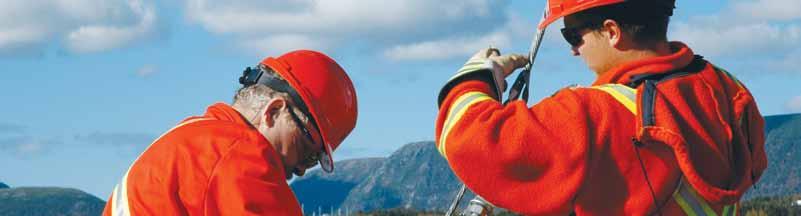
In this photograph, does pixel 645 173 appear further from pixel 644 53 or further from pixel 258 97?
pixel 258 97

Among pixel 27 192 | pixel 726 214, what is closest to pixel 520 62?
pixel 726 214

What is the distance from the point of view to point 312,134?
5910 mm

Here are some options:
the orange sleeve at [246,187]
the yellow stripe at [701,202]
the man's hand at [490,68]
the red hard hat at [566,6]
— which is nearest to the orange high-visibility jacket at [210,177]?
the orange sleeve at [246,187]

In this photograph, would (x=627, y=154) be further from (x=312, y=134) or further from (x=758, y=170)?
(x=312, y=134)

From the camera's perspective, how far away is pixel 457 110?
5.68 m

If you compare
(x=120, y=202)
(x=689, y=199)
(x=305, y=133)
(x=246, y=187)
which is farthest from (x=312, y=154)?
(x=689, y=199)

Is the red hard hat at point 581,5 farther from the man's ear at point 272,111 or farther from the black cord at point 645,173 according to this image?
the man's ear at point 272,111

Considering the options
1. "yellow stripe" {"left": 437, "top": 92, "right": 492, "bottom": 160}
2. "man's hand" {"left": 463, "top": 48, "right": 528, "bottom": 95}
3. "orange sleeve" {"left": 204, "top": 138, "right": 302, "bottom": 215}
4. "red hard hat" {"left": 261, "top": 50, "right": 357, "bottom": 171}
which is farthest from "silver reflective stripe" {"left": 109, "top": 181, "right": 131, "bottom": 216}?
"man's hand" {"left": 463, "top": 48, "right": 528, "bottom": 95}

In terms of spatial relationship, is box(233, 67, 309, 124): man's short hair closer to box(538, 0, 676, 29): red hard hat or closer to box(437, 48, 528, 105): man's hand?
box(437, 48, 528, 105): man's hand

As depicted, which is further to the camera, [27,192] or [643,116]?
[27,192]

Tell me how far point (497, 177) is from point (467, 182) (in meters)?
0.12

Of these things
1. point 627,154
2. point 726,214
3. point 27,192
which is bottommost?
point 27,192

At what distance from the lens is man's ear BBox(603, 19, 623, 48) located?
5.89 meters

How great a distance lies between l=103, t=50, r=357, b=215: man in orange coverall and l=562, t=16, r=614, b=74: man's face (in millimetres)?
924
